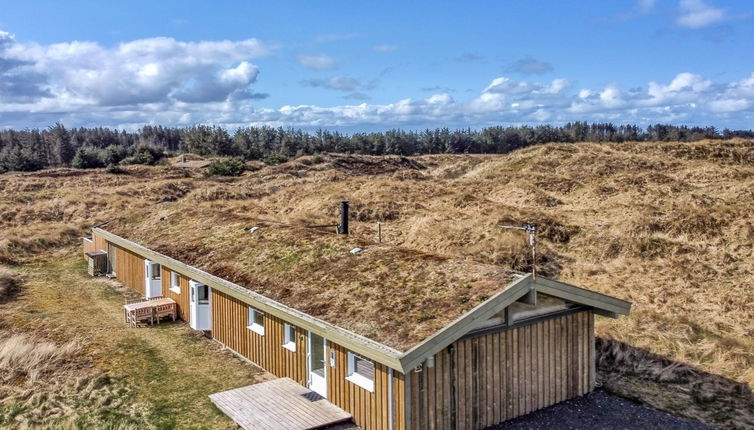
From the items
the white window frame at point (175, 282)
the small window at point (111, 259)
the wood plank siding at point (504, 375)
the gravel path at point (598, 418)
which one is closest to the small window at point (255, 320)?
the white window frame at point (175, 282)

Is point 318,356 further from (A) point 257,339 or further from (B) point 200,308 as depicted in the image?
(B) point 200,308

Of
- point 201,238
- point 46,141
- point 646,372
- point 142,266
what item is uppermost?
point 46,141

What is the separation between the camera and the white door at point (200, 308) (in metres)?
17.1

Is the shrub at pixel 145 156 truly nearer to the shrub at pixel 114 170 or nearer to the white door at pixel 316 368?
the shrub at pixel 114 170

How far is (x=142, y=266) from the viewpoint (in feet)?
74.9

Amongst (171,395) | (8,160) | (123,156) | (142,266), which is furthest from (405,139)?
(171,395)

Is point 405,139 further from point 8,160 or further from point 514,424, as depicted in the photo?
point 514,424

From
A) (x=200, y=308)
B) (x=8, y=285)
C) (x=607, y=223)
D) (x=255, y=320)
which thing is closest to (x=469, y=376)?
(x=255, y=320)

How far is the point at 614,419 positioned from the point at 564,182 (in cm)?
3109

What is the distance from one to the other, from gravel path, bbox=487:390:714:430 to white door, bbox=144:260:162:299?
1424 centimetres

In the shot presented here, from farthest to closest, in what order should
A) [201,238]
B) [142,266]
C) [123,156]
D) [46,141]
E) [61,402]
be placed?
1. [46,141]
2. [123,156]
3. [142,266]
4. [201,238]
5. [61,402]

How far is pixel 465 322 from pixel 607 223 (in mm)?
21443

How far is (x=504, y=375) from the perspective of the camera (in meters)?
11.8

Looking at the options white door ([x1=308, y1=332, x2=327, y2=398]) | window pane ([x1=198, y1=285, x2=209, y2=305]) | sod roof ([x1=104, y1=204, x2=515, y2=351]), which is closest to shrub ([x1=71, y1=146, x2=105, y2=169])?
sod roof ([x1=104, y1=204, x2=515, y2=351])
